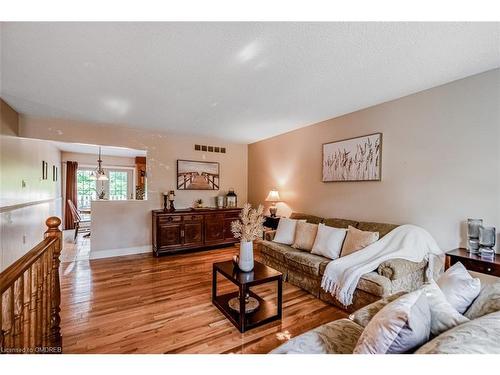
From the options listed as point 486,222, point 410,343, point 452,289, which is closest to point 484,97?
point 486,222

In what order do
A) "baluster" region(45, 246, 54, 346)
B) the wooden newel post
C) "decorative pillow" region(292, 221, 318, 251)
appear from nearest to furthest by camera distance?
"baluster" region(45, 246, 54, 346)
the wooden newel post
"decorative pillow" region(292, 221, 318, 251)

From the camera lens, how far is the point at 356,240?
287 centimetres

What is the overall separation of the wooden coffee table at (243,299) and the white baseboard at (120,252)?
8.85 ft

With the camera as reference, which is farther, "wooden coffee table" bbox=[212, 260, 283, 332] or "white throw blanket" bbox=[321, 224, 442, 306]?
"white throw blanket" bbox=[321, 224, 442, 306]

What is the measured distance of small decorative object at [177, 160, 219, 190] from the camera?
5.02 metres

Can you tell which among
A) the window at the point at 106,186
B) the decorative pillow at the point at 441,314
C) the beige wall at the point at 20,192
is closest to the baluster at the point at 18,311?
the decorative pillow at the point at 441,314

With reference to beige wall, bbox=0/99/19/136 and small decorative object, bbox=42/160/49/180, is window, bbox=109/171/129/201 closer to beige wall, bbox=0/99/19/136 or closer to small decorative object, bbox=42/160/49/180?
small decorative object, bbox=42/160/49/180

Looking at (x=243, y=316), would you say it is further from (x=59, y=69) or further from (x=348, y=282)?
(x=59, y=69)

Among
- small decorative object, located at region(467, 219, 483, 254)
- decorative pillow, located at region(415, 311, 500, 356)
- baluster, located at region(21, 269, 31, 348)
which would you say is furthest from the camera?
small decorative object, located at region(467, 219, 483, 254)

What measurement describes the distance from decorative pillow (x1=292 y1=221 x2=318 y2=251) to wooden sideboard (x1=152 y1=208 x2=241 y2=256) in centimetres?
190

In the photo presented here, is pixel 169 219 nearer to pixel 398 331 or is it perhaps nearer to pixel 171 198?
pixel 171 198

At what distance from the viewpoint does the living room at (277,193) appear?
58.1 inches

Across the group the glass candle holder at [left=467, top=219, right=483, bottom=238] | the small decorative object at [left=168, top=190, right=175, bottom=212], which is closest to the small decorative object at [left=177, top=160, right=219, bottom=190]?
the small decorative object at [left=168, top=190, right=175, bottom=212]

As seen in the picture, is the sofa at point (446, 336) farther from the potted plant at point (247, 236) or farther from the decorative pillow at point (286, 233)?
the decorative pillow at point (286, 233)
